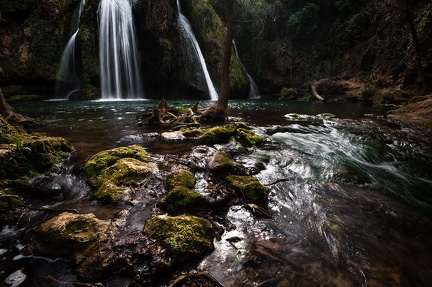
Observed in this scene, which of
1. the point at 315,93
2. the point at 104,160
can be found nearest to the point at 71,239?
the point at 104,160

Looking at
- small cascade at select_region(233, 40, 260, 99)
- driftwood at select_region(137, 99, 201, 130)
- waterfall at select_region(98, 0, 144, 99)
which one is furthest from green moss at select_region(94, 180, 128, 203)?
small cascade at select_region(233, 40, 260, 99)

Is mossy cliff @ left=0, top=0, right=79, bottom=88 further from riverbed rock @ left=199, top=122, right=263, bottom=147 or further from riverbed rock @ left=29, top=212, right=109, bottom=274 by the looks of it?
riverbed rock @ left=29, top=212, right=109, bottom=274

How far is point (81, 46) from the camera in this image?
20844 mm

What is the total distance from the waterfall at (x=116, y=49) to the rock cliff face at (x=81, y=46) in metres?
0.71

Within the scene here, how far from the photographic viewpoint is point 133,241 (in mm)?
2260

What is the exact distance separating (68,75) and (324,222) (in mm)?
24866

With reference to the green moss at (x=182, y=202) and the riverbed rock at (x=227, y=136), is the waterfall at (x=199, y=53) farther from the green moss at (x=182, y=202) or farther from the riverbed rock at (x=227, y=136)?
the green moss at (x=182, y=202)

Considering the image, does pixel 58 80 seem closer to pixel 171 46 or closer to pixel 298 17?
pixel 171 46

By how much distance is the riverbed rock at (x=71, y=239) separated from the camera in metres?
2.12

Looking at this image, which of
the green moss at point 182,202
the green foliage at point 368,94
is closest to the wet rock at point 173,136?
the green moss at point 182,202

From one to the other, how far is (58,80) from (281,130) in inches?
851

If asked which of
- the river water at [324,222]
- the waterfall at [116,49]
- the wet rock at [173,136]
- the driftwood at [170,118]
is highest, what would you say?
the waterfall at [116,49]

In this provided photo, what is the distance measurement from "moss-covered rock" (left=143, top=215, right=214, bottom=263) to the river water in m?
0.12

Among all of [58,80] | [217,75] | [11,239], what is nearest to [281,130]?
[11,239]
